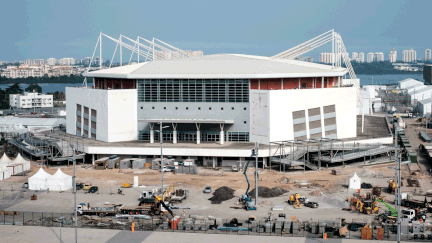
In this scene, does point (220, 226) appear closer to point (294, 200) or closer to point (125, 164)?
point (294, 200)

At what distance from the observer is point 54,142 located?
82.2 metres

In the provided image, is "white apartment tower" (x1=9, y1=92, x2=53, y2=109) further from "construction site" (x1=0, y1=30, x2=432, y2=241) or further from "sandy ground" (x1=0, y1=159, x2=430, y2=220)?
"sandy ground" (x1=0, y1=159, x2=430, y2=220)

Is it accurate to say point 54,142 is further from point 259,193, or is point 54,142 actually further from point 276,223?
point 276,223

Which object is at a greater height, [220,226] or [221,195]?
[221,195]

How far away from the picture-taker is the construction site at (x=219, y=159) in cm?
5012

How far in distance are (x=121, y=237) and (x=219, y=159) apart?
34609 millimetres

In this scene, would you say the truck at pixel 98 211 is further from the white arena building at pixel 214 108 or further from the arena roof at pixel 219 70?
the arena roof at pixel 219 70

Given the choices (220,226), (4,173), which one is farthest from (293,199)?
(4,173)

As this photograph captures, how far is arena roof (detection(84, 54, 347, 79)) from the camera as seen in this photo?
81000 mm

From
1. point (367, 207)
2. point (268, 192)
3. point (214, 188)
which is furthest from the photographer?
point (214, 188)

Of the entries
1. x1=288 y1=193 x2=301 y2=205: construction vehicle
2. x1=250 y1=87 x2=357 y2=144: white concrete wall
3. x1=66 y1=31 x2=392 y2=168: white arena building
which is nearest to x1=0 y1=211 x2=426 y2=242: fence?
x1=288 y1=193 x2=301 y2=205: construction vehicle

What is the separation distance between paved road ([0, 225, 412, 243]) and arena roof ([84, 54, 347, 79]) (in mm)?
39482

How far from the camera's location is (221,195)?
56969 mm

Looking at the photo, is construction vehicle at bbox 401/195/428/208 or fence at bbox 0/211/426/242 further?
construction vehicle at bbox 401/195/428/208
